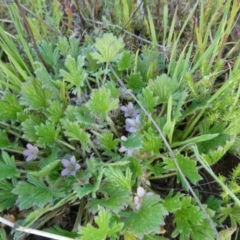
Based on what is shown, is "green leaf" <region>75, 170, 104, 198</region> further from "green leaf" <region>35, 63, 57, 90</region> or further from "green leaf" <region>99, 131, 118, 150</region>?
"green leaf" <region>35, 63, 57, 90</region>

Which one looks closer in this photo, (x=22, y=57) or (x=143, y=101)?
(x=143, y=101)

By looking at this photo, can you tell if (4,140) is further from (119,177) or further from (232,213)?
(232,213)

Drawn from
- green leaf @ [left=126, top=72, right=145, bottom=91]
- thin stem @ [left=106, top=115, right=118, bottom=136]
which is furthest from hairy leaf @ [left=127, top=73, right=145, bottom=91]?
thin stem @ [left=106, top=115, right=118, bottom=136]

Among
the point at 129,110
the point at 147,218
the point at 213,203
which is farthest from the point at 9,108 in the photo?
the point at 213,203

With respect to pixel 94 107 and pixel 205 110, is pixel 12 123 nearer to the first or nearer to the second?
pixel 94 107

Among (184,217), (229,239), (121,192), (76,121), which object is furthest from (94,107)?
(229,239)

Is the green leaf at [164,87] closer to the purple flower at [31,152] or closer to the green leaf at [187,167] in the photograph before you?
the green leaf at [187,167]
